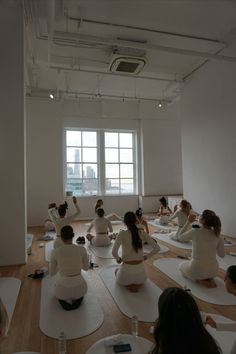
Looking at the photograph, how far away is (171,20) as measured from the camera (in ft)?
14.8

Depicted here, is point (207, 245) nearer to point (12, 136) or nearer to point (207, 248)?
point (207, 248)

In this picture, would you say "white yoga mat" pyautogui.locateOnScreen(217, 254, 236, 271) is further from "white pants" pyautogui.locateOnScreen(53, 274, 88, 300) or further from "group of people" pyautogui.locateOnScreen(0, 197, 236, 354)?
"white pants" pyautogui.locateOnScreen(53, 274, 88, 300)

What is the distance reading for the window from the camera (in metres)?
8.97

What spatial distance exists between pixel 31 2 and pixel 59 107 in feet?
14.2

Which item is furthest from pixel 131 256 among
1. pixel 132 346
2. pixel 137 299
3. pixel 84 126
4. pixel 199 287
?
pixel 84 126

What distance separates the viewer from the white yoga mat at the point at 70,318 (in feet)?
7.39

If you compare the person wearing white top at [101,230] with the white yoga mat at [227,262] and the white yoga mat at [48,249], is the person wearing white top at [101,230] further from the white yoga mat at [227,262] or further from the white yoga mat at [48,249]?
the white yoga mat at [227,262]

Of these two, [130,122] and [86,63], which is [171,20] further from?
[130,122]

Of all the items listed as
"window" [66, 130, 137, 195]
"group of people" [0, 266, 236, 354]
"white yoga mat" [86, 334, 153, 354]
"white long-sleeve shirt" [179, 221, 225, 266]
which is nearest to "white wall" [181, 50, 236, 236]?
"white long-sleeve shirt" [179, 221, 225, 266]

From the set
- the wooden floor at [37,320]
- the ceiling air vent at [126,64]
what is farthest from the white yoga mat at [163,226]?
the ceiling air vent at [126,64]

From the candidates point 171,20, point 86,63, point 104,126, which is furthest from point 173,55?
point 104,126

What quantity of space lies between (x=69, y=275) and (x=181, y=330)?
185 centimetres

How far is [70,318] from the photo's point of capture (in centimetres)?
247

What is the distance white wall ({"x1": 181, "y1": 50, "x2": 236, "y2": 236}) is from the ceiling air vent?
6.12 ft
